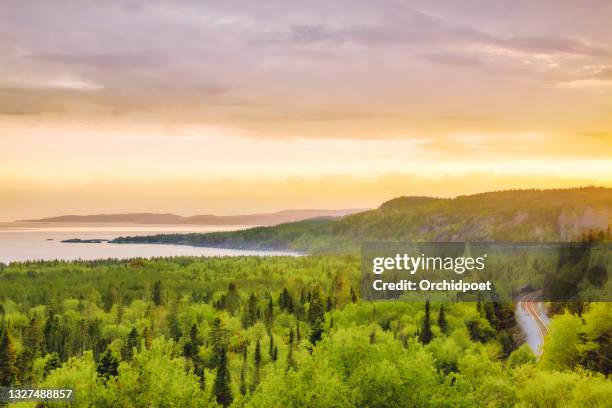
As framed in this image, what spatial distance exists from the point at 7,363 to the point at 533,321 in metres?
114

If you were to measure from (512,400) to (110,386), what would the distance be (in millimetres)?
42130

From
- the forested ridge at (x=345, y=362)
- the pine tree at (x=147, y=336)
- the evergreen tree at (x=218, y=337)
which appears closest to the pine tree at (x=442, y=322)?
the forested ridge at (x=345, y=362)

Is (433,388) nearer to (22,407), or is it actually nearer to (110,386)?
(110,386)

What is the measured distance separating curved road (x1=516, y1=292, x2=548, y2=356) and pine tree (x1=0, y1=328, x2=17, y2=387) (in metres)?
98.2

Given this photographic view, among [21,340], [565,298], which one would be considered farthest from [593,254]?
[21,340]

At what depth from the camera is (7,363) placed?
424 feet

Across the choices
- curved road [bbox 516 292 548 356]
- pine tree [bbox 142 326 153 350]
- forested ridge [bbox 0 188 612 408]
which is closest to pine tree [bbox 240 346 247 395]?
forested ridge [bbox 0 188 612 408]

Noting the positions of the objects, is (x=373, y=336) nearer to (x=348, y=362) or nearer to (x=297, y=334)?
(x=297, y=334)

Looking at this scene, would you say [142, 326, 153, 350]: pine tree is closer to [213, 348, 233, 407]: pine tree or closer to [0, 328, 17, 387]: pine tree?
[0, 328, 17, 387]: pine tree

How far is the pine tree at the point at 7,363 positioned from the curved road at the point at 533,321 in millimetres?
98163

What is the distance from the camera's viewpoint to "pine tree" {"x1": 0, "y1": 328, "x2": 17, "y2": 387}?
127625 millimetres

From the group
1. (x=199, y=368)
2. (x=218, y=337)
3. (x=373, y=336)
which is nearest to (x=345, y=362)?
(x=373, y=336)

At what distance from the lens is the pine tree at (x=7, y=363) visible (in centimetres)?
12762

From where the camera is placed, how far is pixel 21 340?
597 feet
